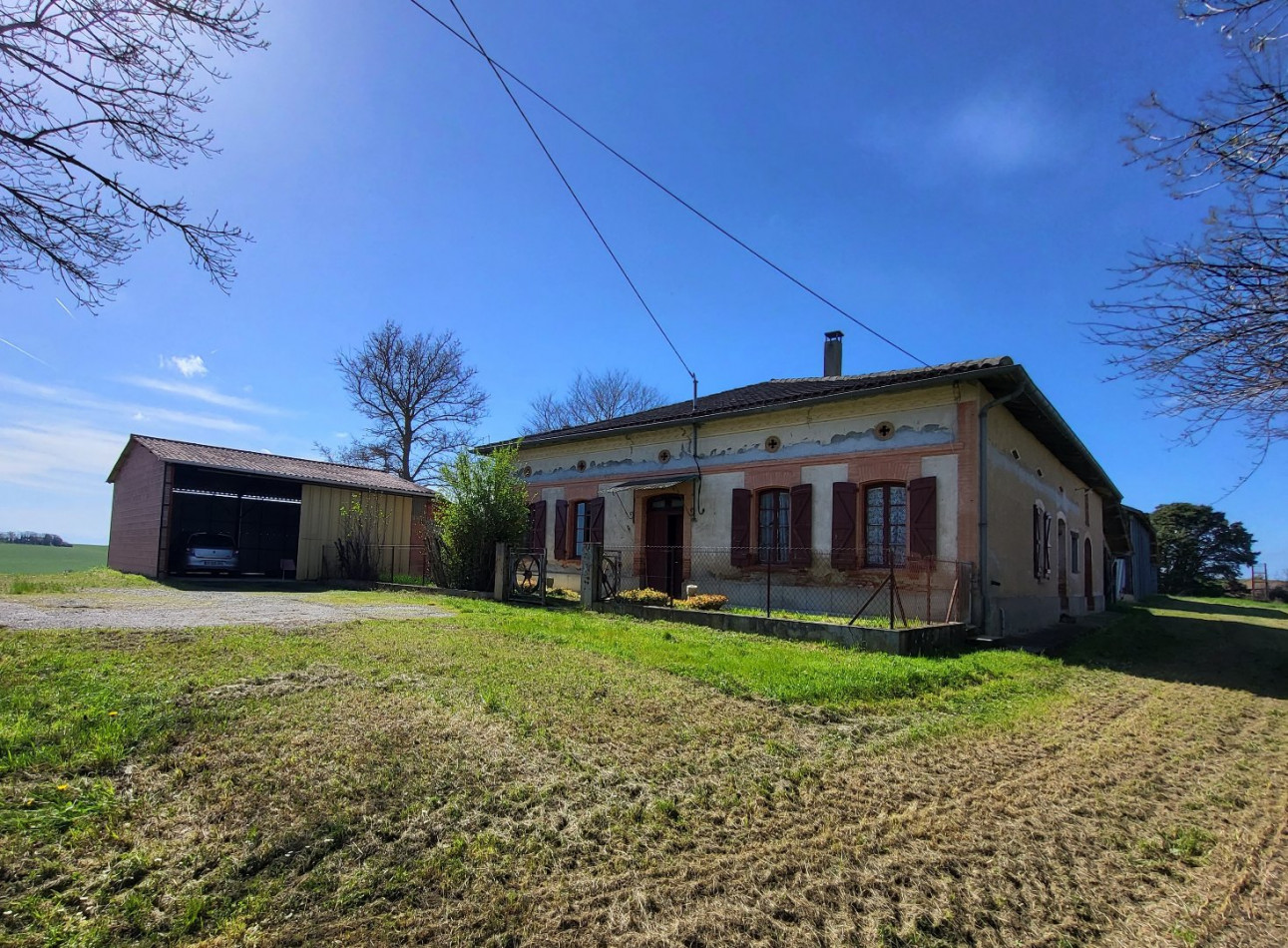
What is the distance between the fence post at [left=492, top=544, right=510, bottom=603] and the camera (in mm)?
13191

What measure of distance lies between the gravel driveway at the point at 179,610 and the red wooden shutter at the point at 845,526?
6.87 meters

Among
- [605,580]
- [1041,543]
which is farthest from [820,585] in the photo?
[1041,543]

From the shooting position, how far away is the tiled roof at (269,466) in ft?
58.1

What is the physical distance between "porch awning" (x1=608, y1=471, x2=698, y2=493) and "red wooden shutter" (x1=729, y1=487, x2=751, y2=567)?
1.15m

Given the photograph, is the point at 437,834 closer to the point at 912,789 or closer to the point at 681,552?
the point at 912,789

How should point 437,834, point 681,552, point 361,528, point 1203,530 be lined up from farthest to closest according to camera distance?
point 1203,530
point 361,528
point 681,552
point 437,834

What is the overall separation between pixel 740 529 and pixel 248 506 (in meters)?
18.2

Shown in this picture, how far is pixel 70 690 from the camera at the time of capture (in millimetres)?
4238

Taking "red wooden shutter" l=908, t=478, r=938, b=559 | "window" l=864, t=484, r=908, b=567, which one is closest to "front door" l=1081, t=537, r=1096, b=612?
"window" l=864, t=484, r=908, b=567

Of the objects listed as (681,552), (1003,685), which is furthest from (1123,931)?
(681,552)

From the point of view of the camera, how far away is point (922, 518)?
36.0ft

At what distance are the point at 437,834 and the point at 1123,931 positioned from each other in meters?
2.81

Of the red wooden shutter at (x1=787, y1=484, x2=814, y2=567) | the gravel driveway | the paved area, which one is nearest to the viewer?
the gravel driveway

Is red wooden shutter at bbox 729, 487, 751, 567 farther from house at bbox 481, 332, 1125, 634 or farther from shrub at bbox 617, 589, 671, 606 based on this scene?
shrub at bbox 617, 589, 671, 606
